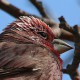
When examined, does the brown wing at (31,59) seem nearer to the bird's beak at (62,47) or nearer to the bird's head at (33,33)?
the bird's head at (33,33)

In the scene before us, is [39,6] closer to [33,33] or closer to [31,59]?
[33,33]

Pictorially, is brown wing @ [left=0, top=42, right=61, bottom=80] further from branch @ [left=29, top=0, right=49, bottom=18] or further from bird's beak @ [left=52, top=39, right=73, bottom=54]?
branch @ [left=29, top=0, right=49, bottom=18]

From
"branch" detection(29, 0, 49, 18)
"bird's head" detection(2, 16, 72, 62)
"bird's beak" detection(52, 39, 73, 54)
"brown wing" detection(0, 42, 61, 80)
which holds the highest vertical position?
"branch" detection(29, 0, 49, 18)

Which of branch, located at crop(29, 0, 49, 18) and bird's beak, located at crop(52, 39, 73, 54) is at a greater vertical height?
branch, located at crop(29, 0, 49, 18)

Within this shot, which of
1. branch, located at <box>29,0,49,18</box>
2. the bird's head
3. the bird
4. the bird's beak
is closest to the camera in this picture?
the bird

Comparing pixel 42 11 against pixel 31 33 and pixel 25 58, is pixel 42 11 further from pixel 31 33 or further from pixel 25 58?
pixel 25 58

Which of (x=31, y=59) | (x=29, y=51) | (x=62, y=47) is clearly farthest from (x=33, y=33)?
(x=31, y=59)

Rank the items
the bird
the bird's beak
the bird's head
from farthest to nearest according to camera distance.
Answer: the bird's beak
the bird's head
the bird

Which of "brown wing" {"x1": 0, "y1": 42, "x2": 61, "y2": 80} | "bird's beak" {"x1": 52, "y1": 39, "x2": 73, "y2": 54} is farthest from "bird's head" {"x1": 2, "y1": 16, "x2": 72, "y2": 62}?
"brown wing" {"x1": 0, "y1": 42, "x2": 61, "y2": 80}
